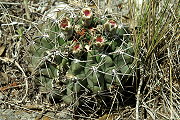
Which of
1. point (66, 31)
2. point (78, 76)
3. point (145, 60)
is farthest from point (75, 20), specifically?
point (145, 60)

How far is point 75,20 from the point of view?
225 centimetres

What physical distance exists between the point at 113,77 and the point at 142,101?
48 centimetres

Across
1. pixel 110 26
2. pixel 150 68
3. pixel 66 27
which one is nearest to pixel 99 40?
pixel 110 26

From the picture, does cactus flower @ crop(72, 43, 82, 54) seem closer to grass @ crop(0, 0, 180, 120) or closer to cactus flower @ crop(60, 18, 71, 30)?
cactus flower @ crop(60, 18, 71, 30)

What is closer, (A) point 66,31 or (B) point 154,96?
(A) point 66,31

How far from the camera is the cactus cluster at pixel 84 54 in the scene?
83.7 inches

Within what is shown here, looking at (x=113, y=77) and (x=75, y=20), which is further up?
(x=75, y=20)

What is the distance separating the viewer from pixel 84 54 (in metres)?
2.16

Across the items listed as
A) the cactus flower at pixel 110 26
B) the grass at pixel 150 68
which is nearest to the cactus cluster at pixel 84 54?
Answer: the cactus flower at pixel 110 26

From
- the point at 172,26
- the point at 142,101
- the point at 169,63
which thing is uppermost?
the point at 172,26

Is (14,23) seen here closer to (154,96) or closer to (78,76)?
(78,76)

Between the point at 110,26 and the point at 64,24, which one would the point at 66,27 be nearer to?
the point at 64,24

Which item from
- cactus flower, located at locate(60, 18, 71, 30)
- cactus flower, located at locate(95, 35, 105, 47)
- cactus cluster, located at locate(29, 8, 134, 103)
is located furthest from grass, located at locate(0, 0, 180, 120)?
cactus flower, located at locate(95, 35, 105, 47)

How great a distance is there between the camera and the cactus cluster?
2125 millimetres
